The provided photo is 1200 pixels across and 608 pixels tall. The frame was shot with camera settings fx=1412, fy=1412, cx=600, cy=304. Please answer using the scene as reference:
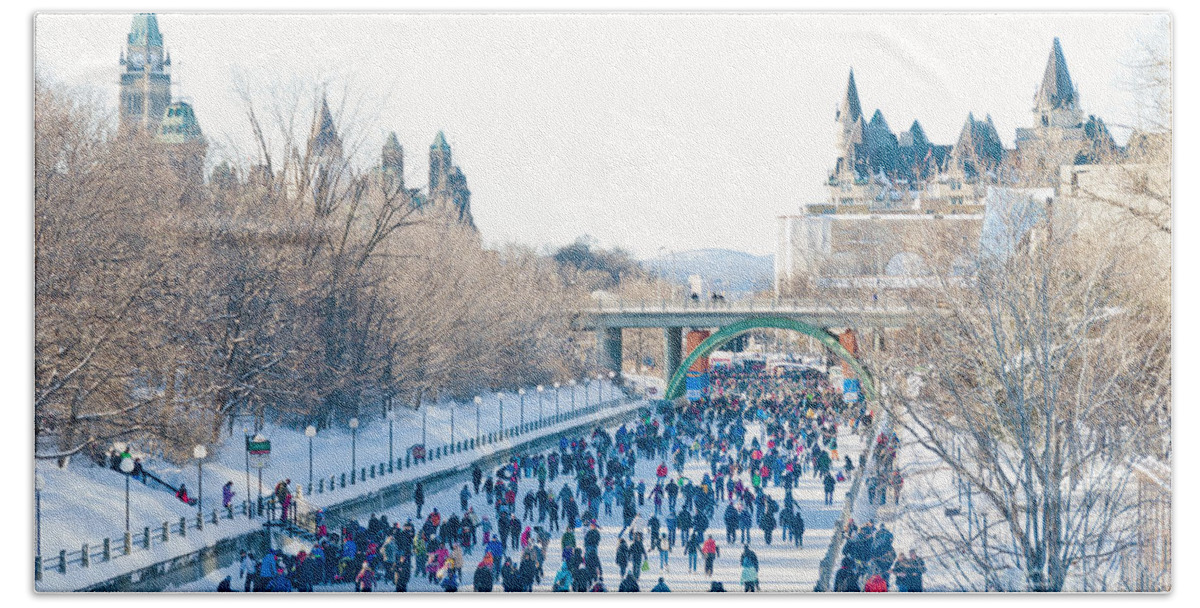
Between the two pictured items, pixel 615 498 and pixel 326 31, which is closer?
pixel 326 31

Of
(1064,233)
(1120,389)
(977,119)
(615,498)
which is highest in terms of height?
(977,119)

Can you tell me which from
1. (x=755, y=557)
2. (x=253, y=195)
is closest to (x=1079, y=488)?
(x=755, y=557)

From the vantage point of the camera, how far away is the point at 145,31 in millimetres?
10375

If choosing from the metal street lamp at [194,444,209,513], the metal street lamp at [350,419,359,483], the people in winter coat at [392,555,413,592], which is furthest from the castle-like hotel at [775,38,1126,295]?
the metal street lamp at [194,444,209,513]

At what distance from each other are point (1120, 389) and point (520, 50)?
4.90 metres

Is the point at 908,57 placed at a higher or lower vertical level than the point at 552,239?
higher

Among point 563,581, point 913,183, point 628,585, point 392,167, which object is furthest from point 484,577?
point 913,183

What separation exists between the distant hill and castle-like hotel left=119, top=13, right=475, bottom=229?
2089mm

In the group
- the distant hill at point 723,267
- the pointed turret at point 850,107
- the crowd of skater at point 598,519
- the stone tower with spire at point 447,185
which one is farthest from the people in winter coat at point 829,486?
the pointed turret at point 850,107

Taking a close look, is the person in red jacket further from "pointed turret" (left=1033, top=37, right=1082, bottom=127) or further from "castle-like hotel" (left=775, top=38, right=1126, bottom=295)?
"pointed turret" (left=1033, top=37, right=1082, bottom=127)

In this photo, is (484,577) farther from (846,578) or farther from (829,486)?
(829,486)

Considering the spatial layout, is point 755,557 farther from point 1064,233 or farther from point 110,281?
point 110,281

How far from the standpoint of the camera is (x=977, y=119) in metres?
11.2

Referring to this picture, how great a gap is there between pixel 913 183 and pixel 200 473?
25.8 feet
